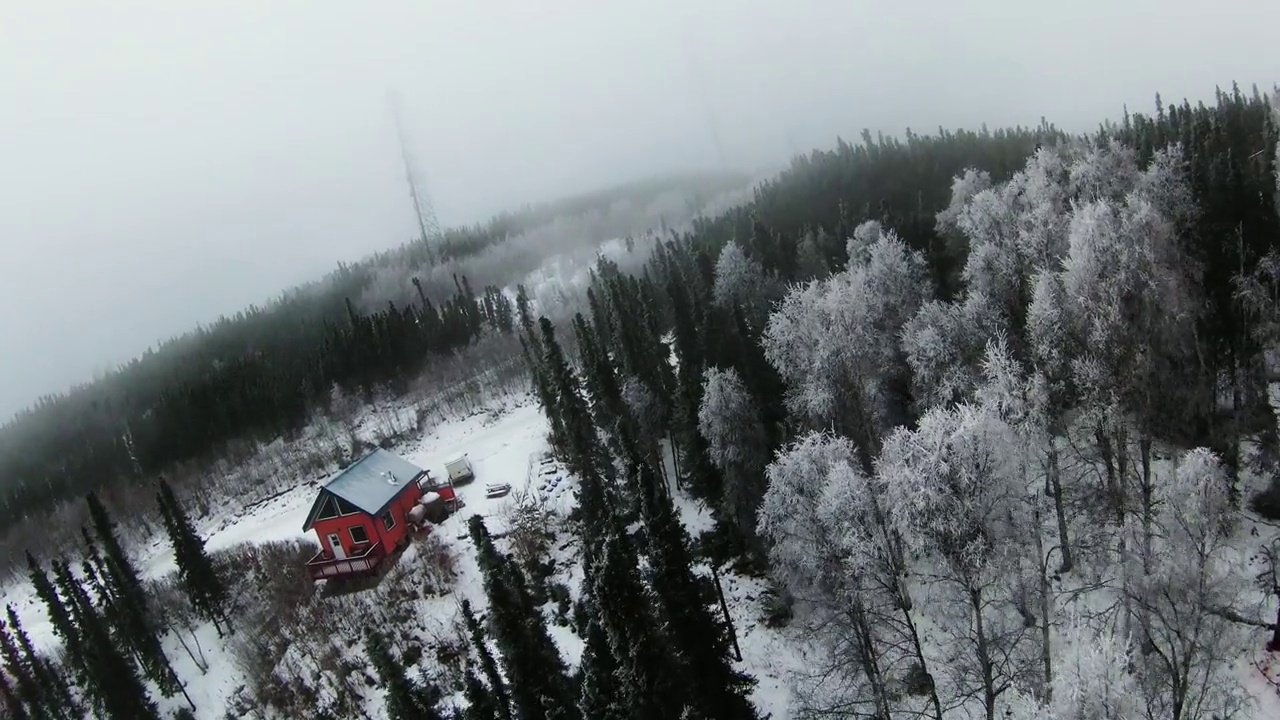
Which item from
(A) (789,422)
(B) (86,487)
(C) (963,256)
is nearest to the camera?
(A) (789,422)

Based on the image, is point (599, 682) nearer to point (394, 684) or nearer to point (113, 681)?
point (394, 684)

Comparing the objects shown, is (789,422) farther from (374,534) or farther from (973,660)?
(374,534)

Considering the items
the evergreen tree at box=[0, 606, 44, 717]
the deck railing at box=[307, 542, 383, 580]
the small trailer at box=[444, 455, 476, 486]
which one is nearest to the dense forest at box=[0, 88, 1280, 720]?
the evergreen tree at box=[0, 606, 44, 717]

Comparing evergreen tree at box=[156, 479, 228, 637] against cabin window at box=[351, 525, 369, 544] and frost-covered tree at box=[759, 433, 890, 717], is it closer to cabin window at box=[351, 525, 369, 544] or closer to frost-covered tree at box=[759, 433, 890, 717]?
cabin window at box=[351, 525, 369, 544]

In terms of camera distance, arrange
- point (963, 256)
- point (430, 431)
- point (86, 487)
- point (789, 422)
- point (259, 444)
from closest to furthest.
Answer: point (789, 422), point (963, 256), point (430, 431), point (259, 444), point (86, 487)

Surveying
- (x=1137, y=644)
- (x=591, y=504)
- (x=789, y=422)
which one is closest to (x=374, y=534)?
(x=591, y=504)

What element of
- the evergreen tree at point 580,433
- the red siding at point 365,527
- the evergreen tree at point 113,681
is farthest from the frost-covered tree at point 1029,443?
the evergreen tree at point 113,681

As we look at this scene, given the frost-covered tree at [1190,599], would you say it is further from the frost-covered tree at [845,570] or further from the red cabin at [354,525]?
the red cabin at [354,525]
